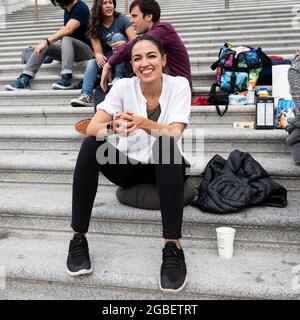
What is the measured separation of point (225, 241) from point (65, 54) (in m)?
2.79

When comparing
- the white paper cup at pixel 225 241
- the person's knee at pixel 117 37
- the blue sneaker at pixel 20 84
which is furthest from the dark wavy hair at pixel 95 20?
the white paper cup at pixel 225 241

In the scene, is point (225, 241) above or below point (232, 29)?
below

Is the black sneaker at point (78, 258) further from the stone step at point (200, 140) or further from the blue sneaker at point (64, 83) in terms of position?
the blue sneaker at point (64, 83)

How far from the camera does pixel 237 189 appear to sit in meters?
2.03

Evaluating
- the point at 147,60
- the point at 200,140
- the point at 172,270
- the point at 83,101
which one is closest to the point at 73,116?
the point at 83,101

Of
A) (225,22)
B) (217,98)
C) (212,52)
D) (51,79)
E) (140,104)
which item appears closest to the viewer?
(140,104)

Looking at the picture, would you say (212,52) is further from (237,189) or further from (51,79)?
(237,189)

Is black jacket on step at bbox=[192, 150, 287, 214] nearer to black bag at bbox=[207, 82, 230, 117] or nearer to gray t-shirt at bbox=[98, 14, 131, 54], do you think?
black bag at bbox=[207, 82, 230, 117]

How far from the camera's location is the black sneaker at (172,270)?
1646 millimetres

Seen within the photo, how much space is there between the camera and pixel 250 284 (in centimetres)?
165

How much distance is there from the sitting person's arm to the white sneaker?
96cm

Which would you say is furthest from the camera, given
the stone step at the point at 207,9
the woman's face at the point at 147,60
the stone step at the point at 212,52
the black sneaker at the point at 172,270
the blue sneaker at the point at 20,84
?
the stone step at the point at 207,9

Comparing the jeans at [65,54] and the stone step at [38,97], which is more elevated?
the jeans at [65,54]

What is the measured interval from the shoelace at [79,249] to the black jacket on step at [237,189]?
688mm
